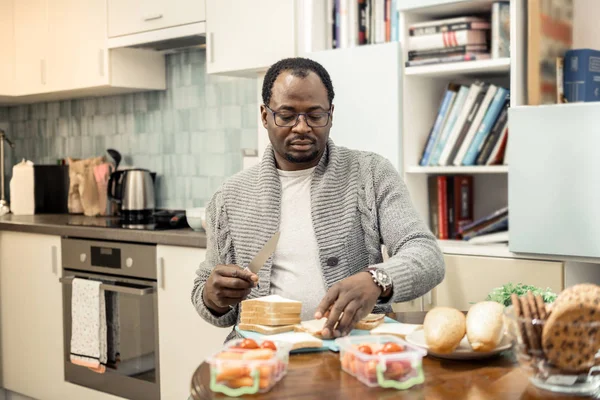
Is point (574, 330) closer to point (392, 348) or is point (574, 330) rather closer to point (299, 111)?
point (392, 348)

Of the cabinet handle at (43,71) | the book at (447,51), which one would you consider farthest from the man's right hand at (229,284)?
the cabinet handle at (43,71)

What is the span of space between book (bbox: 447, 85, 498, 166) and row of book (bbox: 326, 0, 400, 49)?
15.8 inches

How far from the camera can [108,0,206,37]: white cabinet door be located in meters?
3.10

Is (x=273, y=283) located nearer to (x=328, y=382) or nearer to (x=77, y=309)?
(x=328, y=382)

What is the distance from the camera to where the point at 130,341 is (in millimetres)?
3094

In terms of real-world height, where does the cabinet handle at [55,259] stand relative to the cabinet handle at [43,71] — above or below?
below

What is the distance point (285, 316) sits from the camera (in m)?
1.39

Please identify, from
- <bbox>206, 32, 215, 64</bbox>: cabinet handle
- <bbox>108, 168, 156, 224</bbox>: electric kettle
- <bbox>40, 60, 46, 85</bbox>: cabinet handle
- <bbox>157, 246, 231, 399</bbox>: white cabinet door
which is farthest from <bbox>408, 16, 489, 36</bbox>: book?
<bbox>40, 60, 46, 85</bbox>: cabinet handle

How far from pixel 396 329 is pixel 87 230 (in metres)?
2.16

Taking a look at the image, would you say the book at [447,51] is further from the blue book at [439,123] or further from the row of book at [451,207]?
the row of book at [451,207]

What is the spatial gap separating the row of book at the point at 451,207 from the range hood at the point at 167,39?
120 centimetres

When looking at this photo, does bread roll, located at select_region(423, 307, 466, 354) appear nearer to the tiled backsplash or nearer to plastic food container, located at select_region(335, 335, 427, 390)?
plastic food container, located at select_region(335, 335, 427, 390)

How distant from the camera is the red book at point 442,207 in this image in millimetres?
2641

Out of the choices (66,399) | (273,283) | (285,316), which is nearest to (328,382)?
(285,316)
